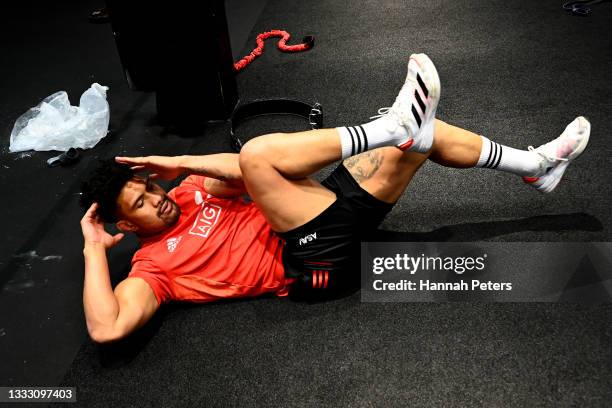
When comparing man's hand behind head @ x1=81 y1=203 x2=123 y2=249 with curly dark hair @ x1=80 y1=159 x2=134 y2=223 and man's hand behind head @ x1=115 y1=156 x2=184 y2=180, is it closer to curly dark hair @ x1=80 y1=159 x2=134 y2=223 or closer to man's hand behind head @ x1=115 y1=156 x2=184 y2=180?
curly dark hair @ x1=80 y1=159 x2=134 y2=223

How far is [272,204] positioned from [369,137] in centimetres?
39

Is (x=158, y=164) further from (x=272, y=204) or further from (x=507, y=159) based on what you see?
(x=507, y=159)

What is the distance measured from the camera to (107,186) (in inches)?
69.2

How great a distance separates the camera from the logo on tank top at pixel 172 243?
1823 mm

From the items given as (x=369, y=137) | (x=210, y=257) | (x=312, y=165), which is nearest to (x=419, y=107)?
(x=369, y=137)

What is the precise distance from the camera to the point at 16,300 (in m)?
2.13

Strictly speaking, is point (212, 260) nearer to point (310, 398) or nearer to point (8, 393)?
point (310, 398)

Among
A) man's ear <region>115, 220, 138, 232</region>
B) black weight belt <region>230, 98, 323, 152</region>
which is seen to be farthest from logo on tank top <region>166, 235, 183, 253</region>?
black weight belt <region>230, 98, 323, 152</region>

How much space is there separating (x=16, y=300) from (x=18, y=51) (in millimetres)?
2819

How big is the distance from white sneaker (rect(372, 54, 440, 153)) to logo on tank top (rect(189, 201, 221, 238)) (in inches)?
28.6

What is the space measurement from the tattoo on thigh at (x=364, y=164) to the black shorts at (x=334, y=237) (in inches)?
0.9

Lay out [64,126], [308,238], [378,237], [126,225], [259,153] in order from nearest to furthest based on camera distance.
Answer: [259,153]
[308,238]
[126,225]
[378,237]
[64,126]

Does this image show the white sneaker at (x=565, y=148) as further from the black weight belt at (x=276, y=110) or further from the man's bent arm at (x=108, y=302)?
the man's bent arm at (x=108, y=302)

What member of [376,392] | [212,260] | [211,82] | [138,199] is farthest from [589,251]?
[211,82]
